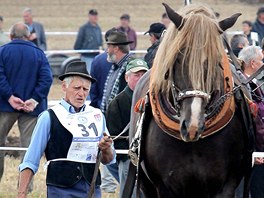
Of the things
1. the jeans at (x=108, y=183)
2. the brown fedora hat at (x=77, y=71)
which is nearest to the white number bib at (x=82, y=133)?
the brown fedora hat at (x=77, y=71)

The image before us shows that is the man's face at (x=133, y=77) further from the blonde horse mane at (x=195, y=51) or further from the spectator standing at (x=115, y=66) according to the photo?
the blonde horse mane at (x=195, y=51)

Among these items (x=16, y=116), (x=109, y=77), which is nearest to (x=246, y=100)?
(x=109, y=77)

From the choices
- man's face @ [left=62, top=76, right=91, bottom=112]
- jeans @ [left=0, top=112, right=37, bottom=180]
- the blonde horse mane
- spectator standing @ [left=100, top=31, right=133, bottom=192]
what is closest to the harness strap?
man's face @ [left=62, top=76, right=91, bottom=112]

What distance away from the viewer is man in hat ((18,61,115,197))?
764cm

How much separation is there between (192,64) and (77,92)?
107 centimetres

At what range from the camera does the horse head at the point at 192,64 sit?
7020mm

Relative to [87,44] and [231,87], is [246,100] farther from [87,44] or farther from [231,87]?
[87,44]

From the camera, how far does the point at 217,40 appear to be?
7.39 metres

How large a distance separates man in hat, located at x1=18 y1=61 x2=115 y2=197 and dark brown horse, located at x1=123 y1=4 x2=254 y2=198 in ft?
1.43

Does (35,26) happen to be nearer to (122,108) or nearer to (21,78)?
(21,78)

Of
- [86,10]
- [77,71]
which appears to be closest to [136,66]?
[77,71]

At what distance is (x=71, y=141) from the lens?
769 cm

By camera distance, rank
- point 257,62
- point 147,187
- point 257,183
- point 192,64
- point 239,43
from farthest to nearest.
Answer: point 239,43, point 257,183, point 257,62, point 147,187, point 192,64

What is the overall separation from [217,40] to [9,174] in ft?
19.6
